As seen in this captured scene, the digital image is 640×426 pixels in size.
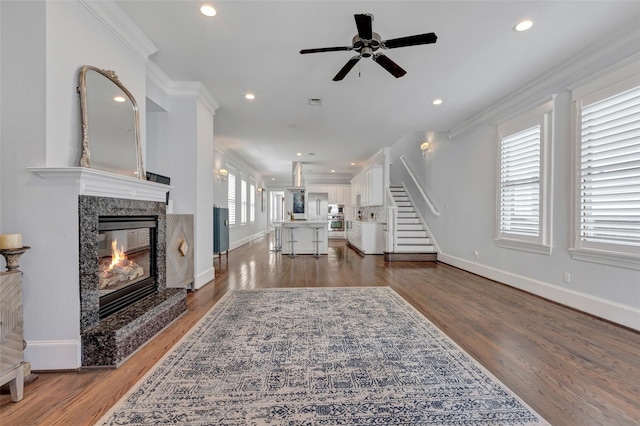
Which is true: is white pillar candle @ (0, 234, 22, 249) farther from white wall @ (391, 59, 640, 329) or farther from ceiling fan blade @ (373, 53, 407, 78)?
white wall @ (391, 59, 640, 329)

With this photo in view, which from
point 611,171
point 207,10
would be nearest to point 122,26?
point 207,10

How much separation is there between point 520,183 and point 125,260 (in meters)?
4.96

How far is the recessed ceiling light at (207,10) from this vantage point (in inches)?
91.1

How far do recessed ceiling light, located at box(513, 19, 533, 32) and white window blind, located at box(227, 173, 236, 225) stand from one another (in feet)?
23.4

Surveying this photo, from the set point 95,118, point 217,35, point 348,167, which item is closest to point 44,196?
point 95,118

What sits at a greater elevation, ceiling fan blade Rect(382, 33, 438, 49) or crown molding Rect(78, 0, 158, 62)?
crown molding Rect(78, 0, 158, 62)

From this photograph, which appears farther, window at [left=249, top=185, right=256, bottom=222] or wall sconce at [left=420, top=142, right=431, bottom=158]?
window at [left=249, top=185, right=256, bottom=222]

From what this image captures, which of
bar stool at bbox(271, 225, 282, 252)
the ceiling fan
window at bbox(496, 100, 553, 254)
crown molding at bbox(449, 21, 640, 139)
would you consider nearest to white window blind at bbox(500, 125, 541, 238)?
window at bbox(496, 100, 553, 254)

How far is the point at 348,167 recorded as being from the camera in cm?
1032

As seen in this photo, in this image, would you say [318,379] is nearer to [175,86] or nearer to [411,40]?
[411,40]

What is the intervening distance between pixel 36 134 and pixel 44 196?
1.36 ft

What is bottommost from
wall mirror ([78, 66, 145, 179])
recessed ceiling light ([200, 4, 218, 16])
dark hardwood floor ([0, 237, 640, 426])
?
dark hardwood floor ([0, 237, 640, 426])

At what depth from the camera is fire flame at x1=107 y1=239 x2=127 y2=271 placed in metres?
2.38

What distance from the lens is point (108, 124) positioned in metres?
2.33
